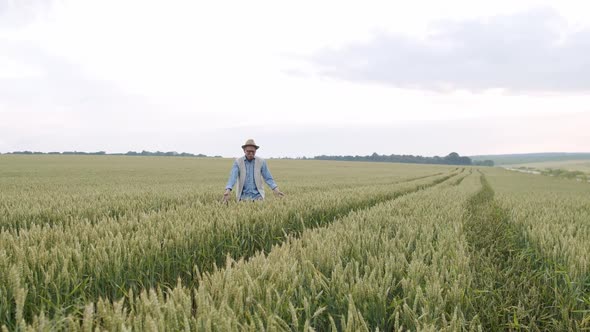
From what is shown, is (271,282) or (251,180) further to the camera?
(251,180)

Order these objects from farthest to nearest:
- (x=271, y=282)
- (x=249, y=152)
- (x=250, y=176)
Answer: (x=250, y=176) < (x=249, y=152) < (x=271, y=282)

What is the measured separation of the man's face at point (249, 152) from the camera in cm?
802

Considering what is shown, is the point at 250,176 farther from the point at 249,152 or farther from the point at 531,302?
the point at 531,302

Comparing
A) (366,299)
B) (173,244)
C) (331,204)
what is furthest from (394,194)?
(366,299)


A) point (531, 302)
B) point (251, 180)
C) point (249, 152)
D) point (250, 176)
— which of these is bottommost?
point (531, 302)

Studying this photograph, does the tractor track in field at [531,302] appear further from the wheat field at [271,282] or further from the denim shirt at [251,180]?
the denim shirt at [251,180]

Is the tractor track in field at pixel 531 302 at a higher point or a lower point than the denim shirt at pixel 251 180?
lower

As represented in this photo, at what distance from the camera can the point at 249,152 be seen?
8.11m

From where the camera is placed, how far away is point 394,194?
1353cm

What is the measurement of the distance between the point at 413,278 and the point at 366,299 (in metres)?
0.43

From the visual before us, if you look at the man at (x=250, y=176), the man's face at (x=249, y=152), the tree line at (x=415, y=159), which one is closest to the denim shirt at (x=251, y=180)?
the man at (x=250, y=176)

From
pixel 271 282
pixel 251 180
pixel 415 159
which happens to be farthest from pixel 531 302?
pixel 415 159

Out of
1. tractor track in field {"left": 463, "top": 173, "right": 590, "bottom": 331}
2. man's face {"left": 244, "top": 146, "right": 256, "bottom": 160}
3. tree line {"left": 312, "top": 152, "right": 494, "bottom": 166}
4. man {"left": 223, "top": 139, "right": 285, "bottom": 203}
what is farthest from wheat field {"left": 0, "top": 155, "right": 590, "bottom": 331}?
tree line {"left": 312, "top": 152, "right": 494, "bottom": 166}

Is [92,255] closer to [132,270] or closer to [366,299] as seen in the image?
[132,270]
